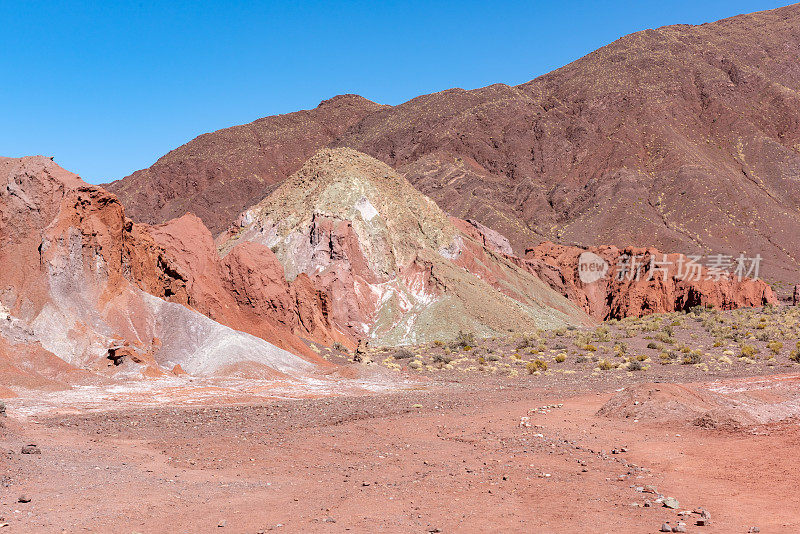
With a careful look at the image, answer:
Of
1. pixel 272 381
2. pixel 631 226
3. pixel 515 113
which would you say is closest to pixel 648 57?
pixel 515 113

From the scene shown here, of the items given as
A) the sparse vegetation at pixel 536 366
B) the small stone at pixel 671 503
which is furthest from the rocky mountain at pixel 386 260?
the small stone at pixel 671 503

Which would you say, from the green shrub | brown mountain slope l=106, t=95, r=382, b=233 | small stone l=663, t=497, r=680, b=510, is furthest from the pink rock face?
brown mountain slope l=106, t=95, r=382, b=233

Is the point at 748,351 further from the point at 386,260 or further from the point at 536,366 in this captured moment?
the point at 386,260

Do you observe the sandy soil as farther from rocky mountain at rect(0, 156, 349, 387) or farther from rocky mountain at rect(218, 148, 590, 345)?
rocky mountain at rect(218, 148, 590, 345)

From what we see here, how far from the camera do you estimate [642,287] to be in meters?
62.6

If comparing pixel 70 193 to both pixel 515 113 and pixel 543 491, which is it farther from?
pixel 515 113

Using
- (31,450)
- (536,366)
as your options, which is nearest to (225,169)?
(536,366)

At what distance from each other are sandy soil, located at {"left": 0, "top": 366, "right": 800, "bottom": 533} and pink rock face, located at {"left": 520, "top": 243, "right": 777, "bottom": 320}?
44.1 meters

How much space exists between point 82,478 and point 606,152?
4168 inches

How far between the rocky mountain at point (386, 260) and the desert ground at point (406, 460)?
2021cm

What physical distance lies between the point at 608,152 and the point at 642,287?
1969 inches

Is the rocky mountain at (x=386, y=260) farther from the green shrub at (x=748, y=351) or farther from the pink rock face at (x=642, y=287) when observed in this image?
the green shrub at (x=748, y=351)

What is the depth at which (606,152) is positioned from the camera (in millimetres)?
107375

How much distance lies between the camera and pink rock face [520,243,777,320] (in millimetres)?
59469
